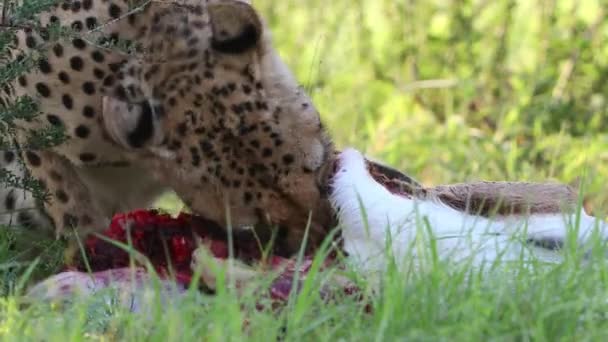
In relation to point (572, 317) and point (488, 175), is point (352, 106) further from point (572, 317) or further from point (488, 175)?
point (572, 317)

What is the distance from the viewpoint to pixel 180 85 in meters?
3.07

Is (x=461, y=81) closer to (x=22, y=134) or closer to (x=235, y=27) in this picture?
(x=235, y=27)

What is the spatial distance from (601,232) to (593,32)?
9.16ft

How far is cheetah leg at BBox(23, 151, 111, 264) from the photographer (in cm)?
325

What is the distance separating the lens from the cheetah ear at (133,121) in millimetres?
3090

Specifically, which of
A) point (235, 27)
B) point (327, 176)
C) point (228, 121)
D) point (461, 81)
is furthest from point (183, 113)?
point (461, 81)

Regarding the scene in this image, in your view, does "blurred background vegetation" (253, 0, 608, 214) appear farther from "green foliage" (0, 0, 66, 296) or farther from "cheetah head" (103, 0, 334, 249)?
"green foliage" (0, 0, 66, 296)

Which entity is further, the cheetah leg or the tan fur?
the cheetah leg

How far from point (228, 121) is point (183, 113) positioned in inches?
4.3

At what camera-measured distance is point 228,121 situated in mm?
3029

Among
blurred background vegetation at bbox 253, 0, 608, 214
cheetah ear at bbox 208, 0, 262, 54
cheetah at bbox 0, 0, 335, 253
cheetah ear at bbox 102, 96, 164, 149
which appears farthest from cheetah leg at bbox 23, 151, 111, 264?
blurred background vegetation at bbox 253, 0, 608, 214

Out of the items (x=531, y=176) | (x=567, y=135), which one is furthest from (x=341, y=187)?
(x=567, y=135)

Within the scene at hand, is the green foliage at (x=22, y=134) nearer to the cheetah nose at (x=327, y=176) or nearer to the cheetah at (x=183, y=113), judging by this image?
the cheetah at (x=183, y=113)

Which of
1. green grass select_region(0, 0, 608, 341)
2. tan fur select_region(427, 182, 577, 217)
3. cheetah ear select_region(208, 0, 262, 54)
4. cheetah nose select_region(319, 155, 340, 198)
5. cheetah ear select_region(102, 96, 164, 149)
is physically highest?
cheetah ear select_region(208, 0, 262, 54)
